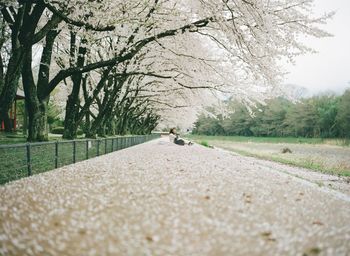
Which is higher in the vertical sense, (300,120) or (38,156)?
(300,120)

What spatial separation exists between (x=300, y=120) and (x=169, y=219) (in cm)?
7751

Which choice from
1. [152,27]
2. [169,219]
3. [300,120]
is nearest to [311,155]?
[152,27]

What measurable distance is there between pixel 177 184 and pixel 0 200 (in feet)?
11.3

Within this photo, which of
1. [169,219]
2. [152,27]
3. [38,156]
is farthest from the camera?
[152,27]

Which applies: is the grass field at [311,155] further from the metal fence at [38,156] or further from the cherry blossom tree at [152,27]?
the metal fence at [38,156]

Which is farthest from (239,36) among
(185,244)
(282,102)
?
(282,102)

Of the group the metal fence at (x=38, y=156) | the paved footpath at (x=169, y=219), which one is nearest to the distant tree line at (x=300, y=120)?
the metal fence at (x=38, y=156)

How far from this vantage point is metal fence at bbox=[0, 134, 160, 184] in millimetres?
7657

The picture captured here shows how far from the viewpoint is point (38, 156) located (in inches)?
362

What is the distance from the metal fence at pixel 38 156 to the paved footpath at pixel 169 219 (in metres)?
0.52

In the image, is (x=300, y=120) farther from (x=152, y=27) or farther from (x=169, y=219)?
(x=169, y=219)

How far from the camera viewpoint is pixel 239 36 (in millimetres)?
9727

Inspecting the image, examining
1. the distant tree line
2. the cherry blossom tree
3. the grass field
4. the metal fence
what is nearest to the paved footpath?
the metal fence

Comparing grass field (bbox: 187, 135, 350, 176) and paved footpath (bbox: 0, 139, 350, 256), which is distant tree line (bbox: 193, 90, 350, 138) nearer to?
grass field (bbox: 187, 135, 350, 176)
